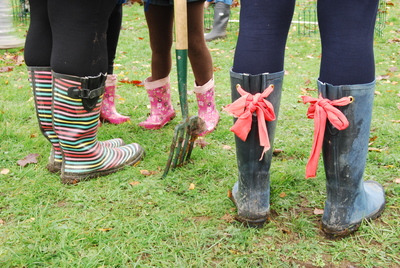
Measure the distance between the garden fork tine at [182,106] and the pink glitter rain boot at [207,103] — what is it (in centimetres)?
52

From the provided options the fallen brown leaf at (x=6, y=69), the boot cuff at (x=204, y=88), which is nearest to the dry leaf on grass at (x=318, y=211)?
the boot cuff at (x=204, y=88)

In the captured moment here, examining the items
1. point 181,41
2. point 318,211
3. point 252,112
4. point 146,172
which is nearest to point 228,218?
point 318,211

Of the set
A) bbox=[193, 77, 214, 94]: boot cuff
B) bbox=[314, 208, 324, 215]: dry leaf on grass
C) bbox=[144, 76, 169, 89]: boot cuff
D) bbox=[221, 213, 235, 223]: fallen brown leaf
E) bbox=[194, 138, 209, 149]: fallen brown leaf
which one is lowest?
bbox=[194, 138, 209, 149]: fallen brown leaf

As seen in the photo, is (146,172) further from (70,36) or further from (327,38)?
(327,38)

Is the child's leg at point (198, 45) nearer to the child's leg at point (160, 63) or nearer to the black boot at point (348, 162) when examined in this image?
the child's leg at point (160, 63)

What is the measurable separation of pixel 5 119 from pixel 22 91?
80 cm

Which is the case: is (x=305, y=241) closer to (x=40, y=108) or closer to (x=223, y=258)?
(x=223, y=258)

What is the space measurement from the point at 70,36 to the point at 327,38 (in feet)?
3.40

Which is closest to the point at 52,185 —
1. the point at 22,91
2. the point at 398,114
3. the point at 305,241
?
the point at 305,241

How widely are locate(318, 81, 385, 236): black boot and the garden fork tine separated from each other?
0.79 meters

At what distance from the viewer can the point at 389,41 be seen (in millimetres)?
5742

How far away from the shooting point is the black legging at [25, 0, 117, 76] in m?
1.73

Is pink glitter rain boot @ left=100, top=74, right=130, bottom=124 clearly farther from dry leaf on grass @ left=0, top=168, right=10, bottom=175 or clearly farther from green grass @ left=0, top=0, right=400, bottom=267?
dry leaf on grass @ left=0, top=168, right=10, bottom=175

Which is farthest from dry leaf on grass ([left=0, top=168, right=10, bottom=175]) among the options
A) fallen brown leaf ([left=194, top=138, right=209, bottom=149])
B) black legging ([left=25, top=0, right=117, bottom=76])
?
fallen brown leaf ([left=194, top=138, right=209, bottom=149])
